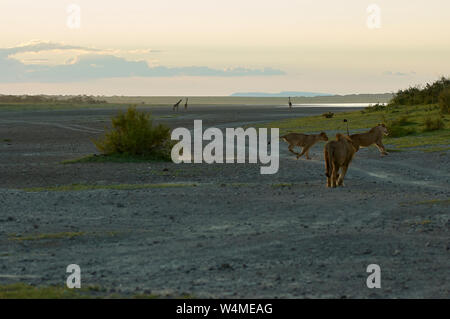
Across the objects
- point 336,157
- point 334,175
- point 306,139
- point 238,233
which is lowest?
point 238,233

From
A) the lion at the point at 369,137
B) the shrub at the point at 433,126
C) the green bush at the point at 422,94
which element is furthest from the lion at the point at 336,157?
the green bush at the point at 422,94

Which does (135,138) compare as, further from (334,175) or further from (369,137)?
(334,175)

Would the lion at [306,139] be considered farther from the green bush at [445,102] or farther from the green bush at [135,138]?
the green bush at [445,102]

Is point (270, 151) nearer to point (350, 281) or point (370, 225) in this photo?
point (370, 225)

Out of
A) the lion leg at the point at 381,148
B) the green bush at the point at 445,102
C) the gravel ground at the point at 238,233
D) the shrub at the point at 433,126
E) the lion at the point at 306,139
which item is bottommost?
the gravel ground at the point at 238,233

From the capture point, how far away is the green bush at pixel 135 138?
969 inches

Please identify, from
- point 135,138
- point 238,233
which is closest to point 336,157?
point 238,233

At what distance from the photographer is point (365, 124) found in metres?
40.0

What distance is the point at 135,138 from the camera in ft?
80.8

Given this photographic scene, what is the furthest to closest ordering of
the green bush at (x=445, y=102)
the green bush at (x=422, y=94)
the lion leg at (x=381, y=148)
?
the green bush at (x=422, y=94) < the green bush at (x=445, y=102) < the lion leg at (x=381, y=148)

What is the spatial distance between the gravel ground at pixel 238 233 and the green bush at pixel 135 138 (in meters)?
3.87

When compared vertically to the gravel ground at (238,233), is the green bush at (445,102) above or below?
above

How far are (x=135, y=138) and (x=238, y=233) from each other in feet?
44.6
